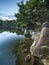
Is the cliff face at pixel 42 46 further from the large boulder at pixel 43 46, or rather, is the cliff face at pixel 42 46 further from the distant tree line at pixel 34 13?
the distant tree line at pixel 34 13

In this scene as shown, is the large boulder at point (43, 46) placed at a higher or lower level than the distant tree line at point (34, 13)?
lower

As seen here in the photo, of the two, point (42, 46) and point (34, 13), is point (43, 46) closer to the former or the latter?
point (42, 46)

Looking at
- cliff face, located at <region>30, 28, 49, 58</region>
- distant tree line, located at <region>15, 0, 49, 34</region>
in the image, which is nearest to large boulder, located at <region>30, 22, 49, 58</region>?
cliff face, located at <region>30, 28, 49, 58</region>

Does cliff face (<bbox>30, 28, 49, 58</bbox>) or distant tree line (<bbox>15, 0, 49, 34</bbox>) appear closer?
cliff face (<bbox>30, 28, 49, 58</bbox>)

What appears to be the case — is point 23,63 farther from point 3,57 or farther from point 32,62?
point 3,57

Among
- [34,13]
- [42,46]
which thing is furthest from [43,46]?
[34,13]

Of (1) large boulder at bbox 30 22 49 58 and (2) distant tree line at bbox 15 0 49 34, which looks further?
(2) distant tree line at bbox 15 0 49 34

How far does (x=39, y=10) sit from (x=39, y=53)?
11.5 m

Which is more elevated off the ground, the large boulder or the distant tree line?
the distant tree line

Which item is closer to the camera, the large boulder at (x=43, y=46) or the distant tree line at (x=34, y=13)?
the large boulder at (x=43, y=46)

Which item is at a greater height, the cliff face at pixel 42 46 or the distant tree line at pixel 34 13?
the distant tree line at pixel 34 13

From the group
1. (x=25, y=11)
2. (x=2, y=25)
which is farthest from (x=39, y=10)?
(x=2, y=25)

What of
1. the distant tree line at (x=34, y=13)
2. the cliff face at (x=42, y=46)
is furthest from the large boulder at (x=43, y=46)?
the distant tree line at (x=34, y=13)

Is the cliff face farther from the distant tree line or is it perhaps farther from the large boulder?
the distant tree line
